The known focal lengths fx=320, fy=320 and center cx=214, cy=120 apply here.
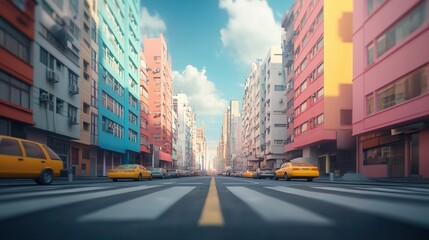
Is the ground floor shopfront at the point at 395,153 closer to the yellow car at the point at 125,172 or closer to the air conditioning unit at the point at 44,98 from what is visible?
the yellow car at the point at 125,172

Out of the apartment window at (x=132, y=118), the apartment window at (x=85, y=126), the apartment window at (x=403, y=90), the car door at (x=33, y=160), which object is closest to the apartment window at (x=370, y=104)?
the apartment window at (x=403, y=90)

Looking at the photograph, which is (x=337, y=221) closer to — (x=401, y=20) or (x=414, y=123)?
(x=414, y=123)

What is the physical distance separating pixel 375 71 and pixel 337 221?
24119 millimetres

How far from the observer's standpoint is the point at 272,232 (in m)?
2.40

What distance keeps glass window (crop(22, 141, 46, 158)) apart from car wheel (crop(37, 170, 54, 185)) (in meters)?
0.66

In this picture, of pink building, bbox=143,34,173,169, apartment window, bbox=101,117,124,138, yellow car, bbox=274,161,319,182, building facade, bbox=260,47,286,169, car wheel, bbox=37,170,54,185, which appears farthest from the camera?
pink building, bbox=143,34,173,169

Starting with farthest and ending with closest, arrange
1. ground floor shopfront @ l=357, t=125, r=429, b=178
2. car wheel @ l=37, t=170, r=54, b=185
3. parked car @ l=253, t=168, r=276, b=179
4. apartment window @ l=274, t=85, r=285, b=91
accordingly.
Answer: apartment window @ l=274, t=85, r=285, b=91, parked car @ l=253, t=168, r=276, b=179, ground floor shopfront @ l=357, t=125, r=429, b=178, car wheel @ l=37, t=170, r=54, b=185

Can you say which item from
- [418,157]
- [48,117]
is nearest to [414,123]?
[418,157]

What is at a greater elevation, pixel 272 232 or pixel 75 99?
pixel 75 99

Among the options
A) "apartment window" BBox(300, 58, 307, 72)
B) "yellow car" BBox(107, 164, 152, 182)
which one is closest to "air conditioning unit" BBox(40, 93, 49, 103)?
"yellow car" BBox(107, 164, 152, 182)

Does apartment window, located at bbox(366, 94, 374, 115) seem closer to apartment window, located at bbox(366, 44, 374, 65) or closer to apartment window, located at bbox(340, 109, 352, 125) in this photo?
apartment window, located at bbox(366, 44, 374, 65)

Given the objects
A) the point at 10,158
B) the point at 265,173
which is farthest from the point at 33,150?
the point at 265,173

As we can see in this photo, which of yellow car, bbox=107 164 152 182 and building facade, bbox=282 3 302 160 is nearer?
yellow car, bbox=107 164 152 182

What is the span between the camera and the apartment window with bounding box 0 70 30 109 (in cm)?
1746
